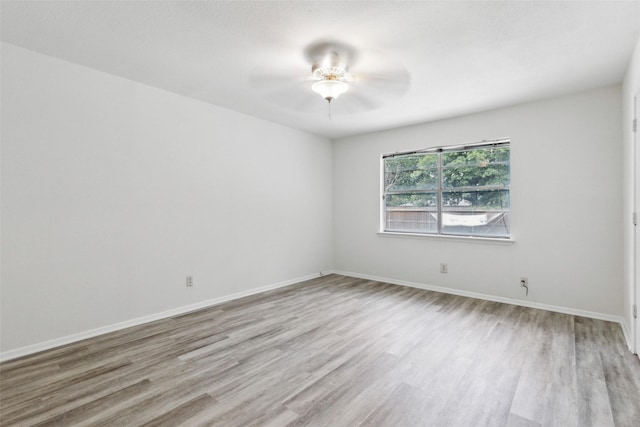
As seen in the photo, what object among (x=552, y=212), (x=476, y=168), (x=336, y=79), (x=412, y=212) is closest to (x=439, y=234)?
(x=412, y=212)

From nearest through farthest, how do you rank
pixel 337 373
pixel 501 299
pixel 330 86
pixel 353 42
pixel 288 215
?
1. pixel 337 373
2. pixel 353 42
3. pixel 330 86
4. pixel 501 299
5. pixel 288 215

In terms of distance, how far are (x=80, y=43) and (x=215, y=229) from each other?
7.18 ft

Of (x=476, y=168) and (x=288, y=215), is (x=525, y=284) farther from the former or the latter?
(x=288, y=215)

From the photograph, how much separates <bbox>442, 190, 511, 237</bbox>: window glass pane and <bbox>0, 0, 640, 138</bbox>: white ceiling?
1.27 meters

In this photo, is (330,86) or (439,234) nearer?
(330,86)

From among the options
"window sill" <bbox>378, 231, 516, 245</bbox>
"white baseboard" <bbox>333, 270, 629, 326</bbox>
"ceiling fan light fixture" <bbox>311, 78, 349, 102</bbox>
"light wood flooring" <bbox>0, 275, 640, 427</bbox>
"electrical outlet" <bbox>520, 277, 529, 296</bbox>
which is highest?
"ceiling fan light fixture" <bbox>311, 78, 349, 102</bbox>

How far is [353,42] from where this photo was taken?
7.70 feet

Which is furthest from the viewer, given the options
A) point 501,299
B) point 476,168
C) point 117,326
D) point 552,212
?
Answer: point 476,168

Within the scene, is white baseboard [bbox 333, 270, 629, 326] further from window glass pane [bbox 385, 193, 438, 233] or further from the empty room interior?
window glass pane [bbox 385, 193, 438, 233]

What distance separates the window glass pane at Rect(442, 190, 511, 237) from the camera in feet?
13.1

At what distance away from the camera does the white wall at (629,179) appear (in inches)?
97.3

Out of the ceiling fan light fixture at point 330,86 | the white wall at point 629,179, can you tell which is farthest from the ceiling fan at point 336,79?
the white wall at point 629,179

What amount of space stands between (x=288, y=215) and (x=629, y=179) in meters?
3.90

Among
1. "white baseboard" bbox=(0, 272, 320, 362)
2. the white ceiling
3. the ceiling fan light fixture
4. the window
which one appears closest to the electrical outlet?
the window
